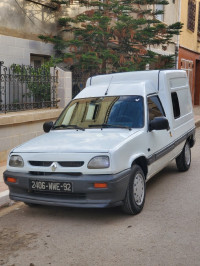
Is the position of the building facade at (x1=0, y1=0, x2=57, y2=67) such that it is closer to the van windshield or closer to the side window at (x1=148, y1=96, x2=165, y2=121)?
the van windshield

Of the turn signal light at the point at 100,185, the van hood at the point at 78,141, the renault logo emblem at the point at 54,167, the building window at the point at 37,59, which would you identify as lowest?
the turn signal light at the point at 100,185

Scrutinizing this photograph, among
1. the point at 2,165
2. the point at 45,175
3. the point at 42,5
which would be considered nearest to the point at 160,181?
the point at 45,175

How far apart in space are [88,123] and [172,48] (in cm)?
1763

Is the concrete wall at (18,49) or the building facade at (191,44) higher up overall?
the building facade at (191,44)

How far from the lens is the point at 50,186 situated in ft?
15.4

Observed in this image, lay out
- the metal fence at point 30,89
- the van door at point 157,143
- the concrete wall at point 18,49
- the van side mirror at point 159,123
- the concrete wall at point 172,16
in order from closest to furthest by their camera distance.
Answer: the van side mirror at point 159,123, the van door at point 157,143, the metal fence at point 30,89, the concrete wall at point 18,49, the concrete wall at point 172,16

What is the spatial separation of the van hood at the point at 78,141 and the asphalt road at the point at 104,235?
3.12 feet

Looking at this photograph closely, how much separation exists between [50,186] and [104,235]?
0.90 meters

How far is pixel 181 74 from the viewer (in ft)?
26.0

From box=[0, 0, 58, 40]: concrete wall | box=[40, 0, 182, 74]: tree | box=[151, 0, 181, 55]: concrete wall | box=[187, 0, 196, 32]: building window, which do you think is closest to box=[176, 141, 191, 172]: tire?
box=[40, 0, 182, 74]: tree

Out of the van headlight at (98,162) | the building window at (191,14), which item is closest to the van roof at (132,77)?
the van headlight at (98,162)

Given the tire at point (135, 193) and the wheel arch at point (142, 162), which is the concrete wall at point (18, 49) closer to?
the wheel arch at point (142, 162)

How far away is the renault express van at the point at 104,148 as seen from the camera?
15.0ft

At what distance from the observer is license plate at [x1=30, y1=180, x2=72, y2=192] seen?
15.1ft
